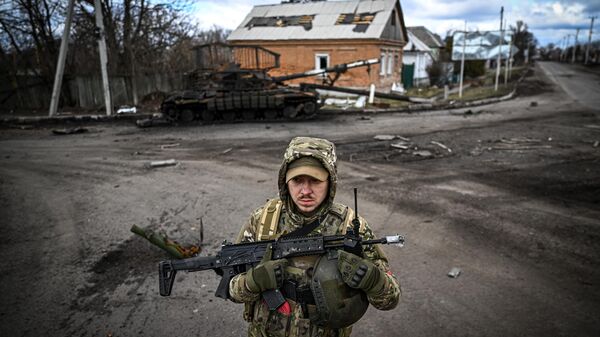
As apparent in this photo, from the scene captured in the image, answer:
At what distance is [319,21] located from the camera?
1041 inches

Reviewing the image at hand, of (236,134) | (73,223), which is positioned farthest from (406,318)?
(236,134)

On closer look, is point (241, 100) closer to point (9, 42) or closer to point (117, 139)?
point (117, 139)

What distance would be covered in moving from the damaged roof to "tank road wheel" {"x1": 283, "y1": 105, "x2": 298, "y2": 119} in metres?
11.1

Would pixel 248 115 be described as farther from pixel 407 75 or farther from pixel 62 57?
pixel 407 75

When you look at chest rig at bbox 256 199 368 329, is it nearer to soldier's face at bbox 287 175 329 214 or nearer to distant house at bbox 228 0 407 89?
soldier's face at bbox 287 175 329 214

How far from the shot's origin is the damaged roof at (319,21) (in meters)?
25.2

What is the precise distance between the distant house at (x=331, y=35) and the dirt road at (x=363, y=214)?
544 inches

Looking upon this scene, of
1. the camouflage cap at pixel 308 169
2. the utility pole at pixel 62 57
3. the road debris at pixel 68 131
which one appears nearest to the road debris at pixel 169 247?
the camouflage cap at pixel 308 169

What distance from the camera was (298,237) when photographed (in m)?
2.11

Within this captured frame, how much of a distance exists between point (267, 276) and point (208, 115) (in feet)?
48.0

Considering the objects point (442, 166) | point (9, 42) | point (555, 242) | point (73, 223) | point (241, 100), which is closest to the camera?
point (555, 242)

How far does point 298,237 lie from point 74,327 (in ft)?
9.78

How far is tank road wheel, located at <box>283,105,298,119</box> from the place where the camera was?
15.9 m

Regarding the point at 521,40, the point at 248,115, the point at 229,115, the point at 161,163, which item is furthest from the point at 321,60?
the point at 521,40
